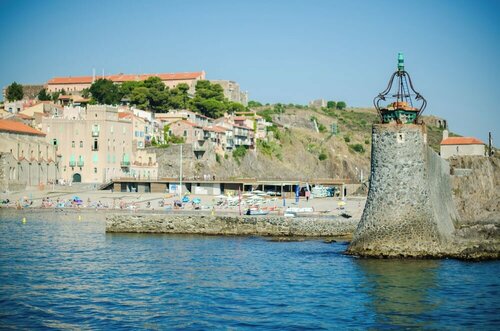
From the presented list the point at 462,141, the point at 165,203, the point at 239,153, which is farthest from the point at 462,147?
the point at 165,203

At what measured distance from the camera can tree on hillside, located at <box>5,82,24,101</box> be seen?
→ 405 ft

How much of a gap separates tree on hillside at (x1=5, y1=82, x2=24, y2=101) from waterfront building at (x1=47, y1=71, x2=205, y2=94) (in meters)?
8.27

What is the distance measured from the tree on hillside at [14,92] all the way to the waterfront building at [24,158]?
123 feet

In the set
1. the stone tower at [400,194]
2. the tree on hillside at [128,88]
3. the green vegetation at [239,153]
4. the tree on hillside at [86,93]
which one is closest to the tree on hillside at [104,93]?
the tree on hillside at [128,88]

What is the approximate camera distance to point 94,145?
87750 mm

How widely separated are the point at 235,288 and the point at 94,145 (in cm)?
6364

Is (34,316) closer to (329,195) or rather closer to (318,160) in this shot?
(329,195)

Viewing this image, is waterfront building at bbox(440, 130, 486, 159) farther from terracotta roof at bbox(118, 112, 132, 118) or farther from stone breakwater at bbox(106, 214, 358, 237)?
stone breakwater at bbox(106, 214, 358, 237)

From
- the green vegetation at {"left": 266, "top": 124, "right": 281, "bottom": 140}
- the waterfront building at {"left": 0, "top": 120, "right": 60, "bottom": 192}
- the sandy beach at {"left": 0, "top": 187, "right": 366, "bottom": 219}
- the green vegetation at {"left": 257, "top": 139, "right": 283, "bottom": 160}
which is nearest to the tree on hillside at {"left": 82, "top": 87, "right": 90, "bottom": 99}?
the green vegetation at {"left": 257, "top": 139, "right": 283, "bottom": 160}

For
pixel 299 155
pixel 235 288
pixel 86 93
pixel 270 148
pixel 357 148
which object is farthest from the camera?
pixel 357 148

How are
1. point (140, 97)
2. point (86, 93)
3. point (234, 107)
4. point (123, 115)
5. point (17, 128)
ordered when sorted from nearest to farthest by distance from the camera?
point (17, 128) → point (123, 115) → point (140, 97) → point (86, 93) → point (234, 107)

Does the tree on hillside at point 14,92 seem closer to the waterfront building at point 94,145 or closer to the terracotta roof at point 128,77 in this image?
the terracotta roof at point 128,77

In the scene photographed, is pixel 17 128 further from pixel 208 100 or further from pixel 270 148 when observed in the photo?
pixel 270 148

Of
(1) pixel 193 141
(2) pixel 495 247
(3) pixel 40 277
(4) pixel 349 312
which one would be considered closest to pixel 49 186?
(1) pixel 193 141
